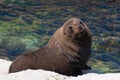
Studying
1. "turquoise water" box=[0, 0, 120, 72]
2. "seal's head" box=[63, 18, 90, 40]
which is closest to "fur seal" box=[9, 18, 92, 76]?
"seal's head" box=[63, 18, 90, 40]

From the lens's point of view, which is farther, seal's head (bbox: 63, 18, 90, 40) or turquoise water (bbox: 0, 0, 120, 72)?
turquoise water (bbox: 0, 0, 120, 72)

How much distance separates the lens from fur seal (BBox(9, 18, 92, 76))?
8938 millimetres

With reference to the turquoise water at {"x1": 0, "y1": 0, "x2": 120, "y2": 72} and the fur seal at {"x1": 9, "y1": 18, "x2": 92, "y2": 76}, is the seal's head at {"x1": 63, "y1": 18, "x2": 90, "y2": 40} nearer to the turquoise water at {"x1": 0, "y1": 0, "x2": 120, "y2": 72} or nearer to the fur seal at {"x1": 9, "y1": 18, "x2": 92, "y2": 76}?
the fur seal at {"x1": 9, "y1": 18, "x2": 92, "y2": 76}

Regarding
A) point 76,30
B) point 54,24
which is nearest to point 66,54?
point 76,30

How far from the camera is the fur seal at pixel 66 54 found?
8938mm

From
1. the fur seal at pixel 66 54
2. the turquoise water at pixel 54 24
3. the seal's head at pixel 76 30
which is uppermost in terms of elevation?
the seal's head at pixel 76 30

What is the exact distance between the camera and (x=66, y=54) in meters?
9.12

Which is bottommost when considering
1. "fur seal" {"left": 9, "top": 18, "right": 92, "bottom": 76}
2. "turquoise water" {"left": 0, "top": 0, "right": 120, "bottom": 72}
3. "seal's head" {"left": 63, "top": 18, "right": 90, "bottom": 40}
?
"turquoise water" {"left": 0, "top": 0, "right": 120, "bottom": 72}

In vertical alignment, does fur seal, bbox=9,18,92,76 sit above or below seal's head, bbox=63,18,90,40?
below

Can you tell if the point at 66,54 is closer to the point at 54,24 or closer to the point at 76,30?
the point at 76,30

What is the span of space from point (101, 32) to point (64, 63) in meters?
4.54

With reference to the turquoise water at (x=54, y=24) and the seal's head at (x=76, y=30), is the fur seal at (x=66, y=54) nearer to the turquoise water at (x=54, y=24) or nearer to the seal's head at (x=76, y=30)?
the seal's head at (x=76, y=30)

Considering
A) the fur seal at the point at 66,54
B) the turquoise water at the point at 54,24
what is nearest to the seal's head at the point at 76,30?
the fur seal at the point at 66,54

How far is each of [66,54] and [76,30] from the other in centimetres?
54
